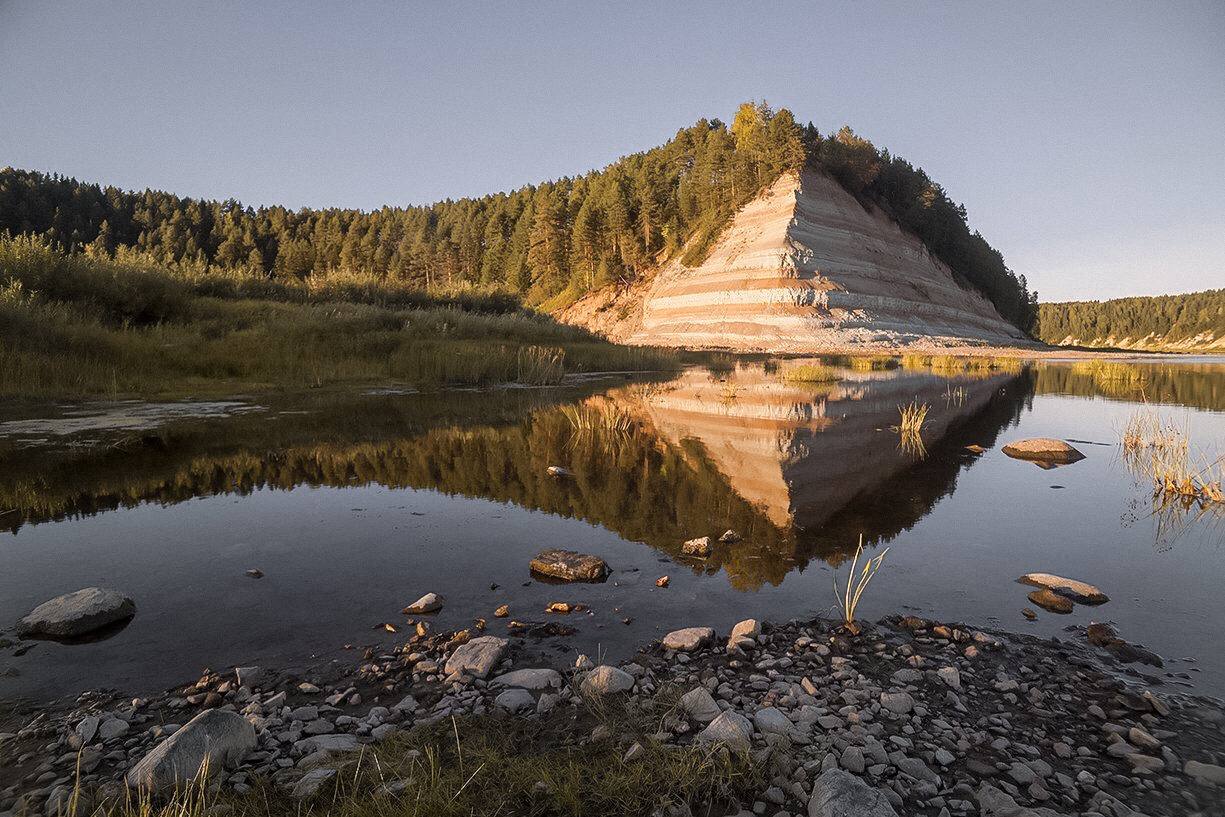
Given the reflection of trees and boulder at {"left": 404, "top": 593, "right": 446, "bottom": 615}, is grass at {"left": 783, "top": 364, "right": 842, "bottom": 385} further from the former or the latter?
boulder at {"left": 404, "top": 593, "right": 446, "bottom": 615}

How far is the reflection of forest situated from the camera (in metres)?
6.59

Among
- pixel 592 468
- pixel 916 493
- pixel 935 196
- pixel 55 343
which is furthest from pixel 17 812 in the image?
pixel 935 196

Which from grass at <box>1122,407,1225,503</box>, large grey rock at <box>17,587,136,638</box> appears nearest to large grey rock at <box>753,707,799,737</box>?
large grey rock at <box>17,587,136,638</box>

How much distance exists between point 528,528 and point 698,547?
→ 1.96m

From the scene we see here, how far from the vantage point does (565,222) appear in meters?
93.8

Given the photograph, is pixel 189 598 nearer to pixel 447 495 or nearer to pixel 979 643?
pixel 447 495

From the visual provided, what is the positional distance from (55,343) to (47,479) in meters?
10.1

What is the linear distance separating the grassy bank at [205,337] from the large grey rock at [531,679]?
16.3m

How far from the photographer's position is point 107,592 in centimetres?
425

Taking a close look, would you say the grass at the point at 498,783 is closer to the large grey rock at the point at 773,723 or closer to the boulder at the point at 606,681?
the large grey rock at the point at 773,723

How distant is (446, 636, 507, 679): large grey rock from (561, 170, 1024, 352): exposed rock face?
157 ft

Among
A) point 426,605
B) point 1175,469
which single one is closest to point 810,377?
point 1175,469

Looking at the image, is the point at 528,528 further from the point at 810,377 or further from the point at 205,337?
the point at 810,377

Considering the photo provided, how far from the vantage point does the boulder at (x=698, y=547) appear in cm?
564
